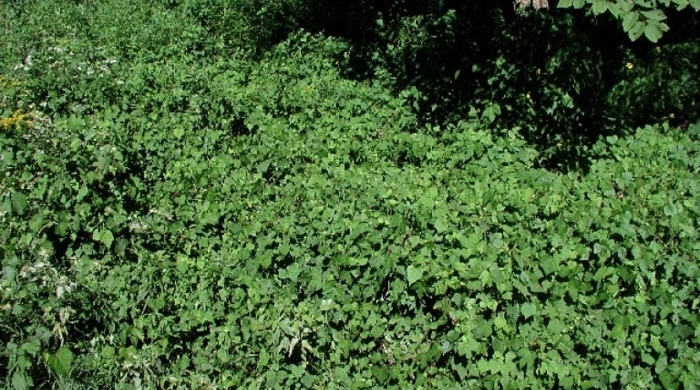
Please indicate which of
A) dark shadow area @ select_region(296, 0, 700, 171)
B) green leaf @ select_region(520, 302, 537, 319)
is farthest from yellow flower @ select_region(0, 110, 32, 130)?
green leaf @ select_region(520, 302, 537, 319)

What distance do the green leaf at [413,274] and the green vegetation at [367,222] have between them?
2cm

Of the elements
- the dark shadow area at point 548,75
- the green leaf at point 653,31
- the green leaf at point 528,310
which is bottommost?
the green leaf at point 528,310

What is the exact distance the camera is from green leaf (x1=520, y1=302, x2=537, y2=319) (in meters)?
3.37

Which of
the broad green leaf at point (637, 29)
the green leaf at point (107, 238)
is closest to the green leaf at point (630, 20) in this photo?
the broad green leaf at point (637, 29)

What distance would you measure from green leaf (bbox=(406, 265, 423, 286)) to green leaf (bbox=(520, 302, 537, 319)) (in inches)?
23.3

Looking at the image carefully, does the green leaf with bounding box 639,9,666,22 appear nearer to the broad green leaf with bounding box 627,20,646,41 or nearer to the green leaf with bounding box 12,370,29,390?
the broad green leaf with bounding box 627,20,646,41

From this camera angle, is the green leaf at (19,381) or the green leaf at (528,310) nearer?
the green leaf at (19,381)

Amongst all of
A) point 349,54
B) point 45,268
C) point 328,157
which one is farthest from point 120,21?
point 45,268

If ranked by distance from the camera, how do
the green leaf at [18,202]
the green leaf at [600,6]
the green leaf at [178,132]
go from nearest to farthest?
the green leaf at [600,6]
the green leaf at [18,202]
the green leaf at [178,132]

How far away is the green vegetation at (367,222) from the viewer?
3.44 m

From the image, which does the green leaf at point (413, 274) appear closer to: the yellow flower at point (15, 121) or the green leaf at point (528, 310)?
the green leaf at point (528, 310)

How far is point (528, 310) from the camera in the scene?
3383 mm

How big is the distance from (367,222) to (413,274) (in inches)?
22.4

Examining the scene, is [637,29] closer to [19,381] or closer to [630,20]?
[630,20]
